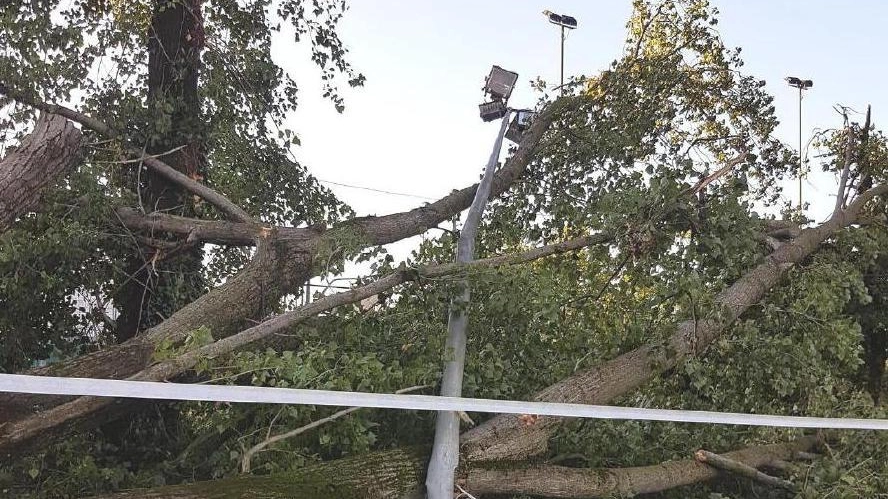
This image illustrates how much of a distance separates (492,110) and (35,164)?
2247 mm

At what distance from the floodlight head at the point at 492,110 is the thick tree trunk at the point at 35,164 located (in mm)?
2063

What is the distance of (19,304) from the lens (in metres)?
3.84

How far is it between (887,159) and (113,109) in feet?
19.1

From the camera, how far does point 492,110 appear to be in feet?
12.1

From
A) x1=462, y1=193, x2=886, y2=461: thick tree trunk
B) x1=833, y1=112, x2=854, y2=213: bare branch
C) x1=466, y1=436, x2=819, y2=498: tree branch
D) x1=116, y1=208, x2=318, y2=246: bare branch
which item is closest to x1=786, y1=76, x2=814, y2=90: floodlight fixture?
x1=833, y1=112, x2=854, y2=213: bare branch

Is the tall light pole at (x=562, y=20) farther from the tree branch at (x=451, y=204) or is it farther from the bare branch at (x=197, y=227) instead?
the bare branch at (x=197, y=227)

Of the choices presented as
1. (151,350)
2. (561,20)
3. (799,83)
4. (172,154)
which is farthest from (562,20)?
(151,350)

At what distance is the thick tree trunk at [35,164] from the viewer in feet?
11.3

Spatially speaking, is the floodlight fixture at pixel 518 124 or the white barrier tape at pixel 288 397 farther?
the floodlight fixture at pixel 518 124

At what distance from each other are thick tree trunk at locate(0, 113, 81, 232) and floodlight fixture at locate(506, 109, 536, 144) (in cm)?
222

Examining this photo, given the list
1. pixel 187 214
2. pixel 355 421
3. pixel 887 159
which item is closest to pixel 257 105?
pixel 187 214

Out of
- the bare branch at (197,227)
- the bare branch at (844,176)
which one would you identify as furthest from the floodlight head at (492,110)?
the bare branch at (844,176)

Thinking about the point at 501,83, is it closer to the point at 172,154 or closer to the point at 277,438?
the point at 277,438

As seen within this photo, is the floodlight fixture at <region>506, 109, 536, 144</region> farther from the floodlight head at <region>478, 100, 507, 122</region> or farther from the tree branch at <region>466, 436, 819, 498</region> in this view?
the tree branch at <region>466, 436, 819, 498</region>
